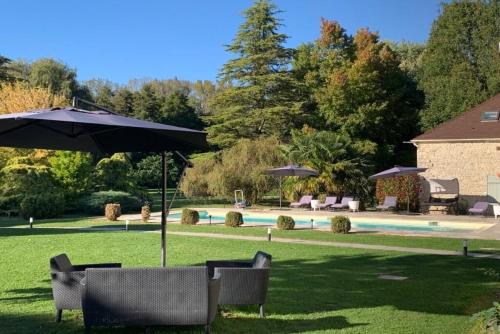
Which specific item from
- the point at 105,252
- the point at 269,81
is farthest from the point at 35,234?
the point at 269,81

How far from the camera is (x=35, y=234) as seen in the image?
18.1 metres

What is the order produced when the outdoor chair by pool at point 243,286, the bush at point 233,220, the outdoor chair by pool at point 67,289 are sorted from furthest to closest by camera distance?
the bush at point 233,220, the outdoor chair by pool at point 243,286, the outdoor chair by pool at point 67,289

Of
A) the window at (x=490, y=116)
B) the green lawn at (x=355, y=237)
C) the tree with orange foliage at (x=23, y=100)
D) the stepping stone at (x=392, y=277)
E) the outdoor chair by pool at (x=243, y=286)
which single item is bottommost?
the stepping stone at (x=392, y=277)

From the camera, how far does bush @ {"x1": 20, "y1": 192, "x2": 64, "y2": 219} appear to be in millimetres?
27078

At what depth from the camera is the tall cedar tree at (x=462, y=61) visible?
35.8 metres

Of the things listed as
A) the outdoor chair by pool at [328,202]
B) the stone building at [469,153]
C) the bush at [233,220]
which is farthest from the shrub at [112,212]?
the stone building at [469,153]

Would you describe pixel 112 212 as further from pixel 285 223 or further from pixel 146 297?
pixel 146 297

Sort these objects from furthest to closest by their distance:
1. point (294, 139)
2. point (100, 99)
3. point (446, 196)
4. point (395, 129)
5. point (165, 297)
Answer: point (100, 99), point (395, 129), point (294, 139), point (446, 196), point (165, 297)

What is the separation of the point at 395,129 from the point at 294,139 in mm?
9563

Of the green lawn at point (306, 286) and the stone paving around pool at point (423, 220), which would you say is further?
the stone paving around pool at point (423, 220)

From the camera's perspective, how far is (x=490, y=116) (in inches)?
1184

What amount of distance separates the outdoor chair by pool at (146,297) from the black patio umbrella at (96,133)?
1.81 metres

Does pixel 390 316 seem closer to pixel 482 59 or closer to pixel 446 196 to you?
A: pixel 446 196

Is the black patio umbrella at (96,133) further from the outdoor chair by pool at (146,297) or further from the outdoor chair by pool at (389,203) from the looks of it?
the outdoor chair by pool at (389,203)
